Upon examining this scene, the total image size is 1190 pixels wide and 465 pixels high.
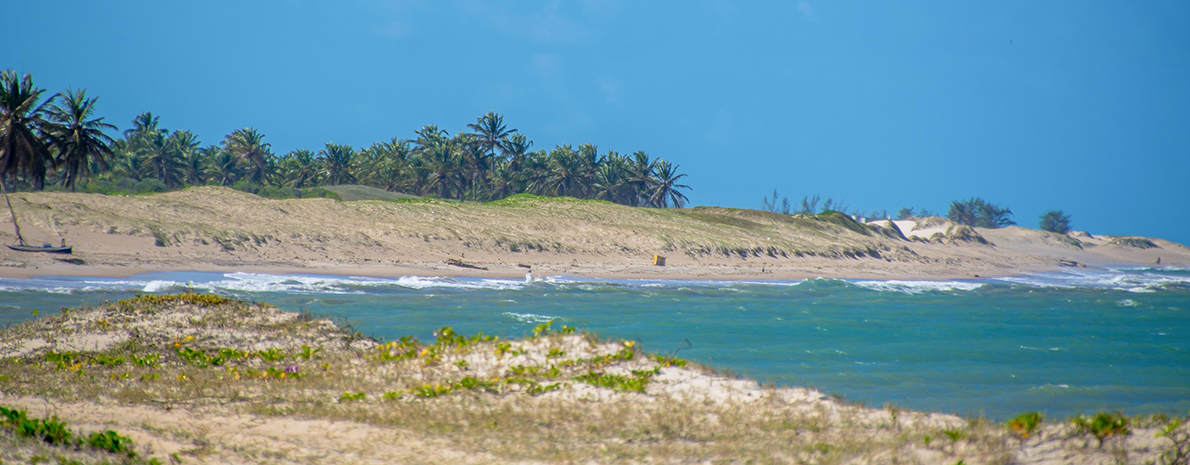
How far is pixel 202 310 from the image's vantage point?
11.6m

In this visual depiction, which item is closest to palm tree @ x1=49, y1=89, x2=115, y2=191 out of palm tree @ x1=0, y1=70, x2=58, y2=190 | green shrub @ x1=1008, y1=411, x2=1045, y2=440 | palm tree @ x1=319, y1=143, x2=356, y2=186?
palm tree @ x1=0, y1=70, x2=58, y2=190

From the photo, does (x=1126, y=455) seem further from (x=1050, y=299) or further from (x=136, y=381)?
(x=1050, y=299)

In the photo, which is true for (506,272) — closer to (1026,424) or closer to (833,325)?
(833,325)

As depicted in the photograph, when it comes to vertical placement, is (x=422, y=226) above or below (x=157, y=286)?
above

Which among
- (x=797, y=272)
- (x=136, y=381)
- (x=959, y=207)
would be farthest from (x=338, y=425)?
(x=959, y=207)

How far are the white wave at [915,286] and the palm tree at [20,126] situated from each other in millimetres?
36010

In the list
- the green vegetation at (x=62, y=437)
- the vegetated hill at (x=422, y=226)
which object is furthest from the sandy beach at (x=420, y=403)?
the vegetated hill at (x=422, y=226)

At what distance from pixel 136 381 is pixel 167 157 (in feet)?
253

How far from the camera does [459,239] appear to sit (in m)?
36.2

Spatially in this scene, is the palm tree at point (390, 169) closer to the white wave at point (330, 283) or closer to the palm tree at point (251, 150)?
the palm tree at point (251, 150)

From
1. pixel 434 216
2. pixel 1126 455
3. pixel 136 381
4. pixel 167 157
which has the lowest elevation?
pixel 136 381

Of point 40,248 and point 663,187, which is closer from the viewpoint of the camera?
point 40,248

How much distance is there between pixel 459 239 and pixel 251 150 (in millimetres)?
49078

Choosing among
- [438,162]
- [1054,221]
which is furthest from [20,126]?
[1054,221]
